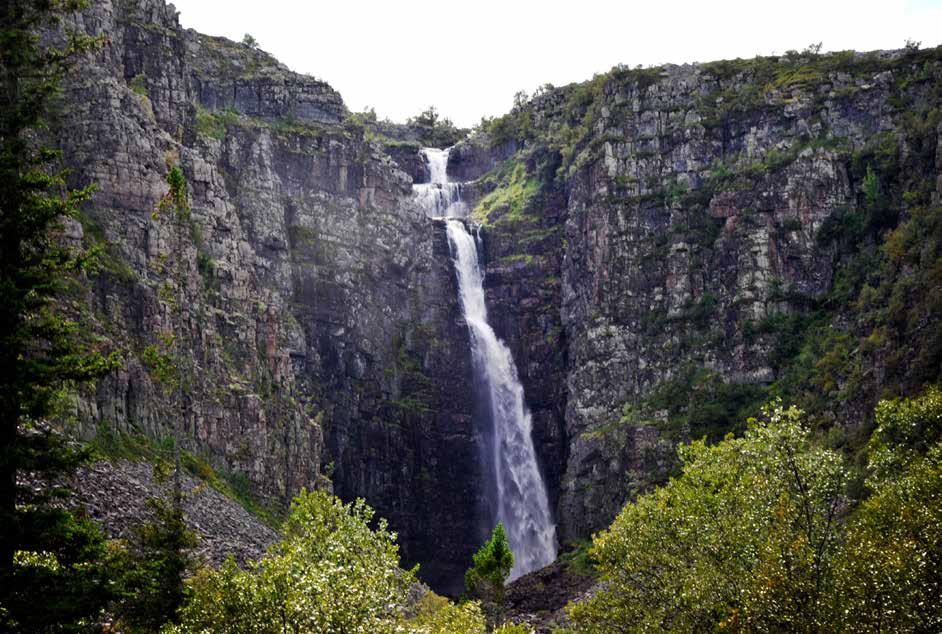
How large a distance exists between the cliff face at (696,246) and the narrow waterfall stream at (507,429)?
2.25 metres

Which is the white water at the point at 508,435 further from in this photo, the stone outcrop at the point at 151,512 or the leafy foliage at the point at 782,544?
the leafy foliage at the point at 782,544

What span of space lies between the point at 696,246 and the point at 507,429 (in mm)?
32688

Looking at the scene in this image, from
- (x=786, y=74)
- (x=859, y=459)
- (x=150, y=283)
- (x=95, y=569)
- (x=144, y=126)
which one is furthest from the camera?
(x=786, y=74)

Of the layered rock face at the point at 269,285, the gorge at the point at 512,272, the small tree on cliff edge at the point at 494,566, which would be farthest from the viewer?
the gorge at the point at 512,272

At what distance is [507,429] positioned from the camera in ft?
426

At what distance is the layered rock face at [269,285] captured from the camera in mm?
94438

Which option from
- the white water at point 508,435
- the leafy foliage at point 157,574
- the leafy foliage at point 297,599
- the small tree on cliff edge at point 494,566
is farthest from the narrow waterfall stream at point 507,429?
the leafy foliage at point 297,599

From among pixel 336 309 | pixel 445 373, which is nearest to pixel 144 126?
pixel 336 309

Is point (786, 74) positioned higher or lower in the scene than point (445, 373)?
higher

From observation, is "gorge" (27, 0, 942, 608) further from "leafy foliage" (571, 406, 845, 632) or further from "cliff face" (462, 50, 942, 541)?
"leafy foliage" (571, 406, 845, 632)

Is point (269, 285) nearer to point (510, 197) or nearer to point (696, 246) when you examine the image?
point (510, 197)

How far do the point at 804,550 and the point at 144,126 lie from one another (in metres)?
77.4

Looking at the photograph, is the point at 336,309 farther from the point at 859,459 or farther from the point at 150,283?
the point at 859,459

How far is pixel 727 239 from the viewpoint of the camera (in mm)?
123250
